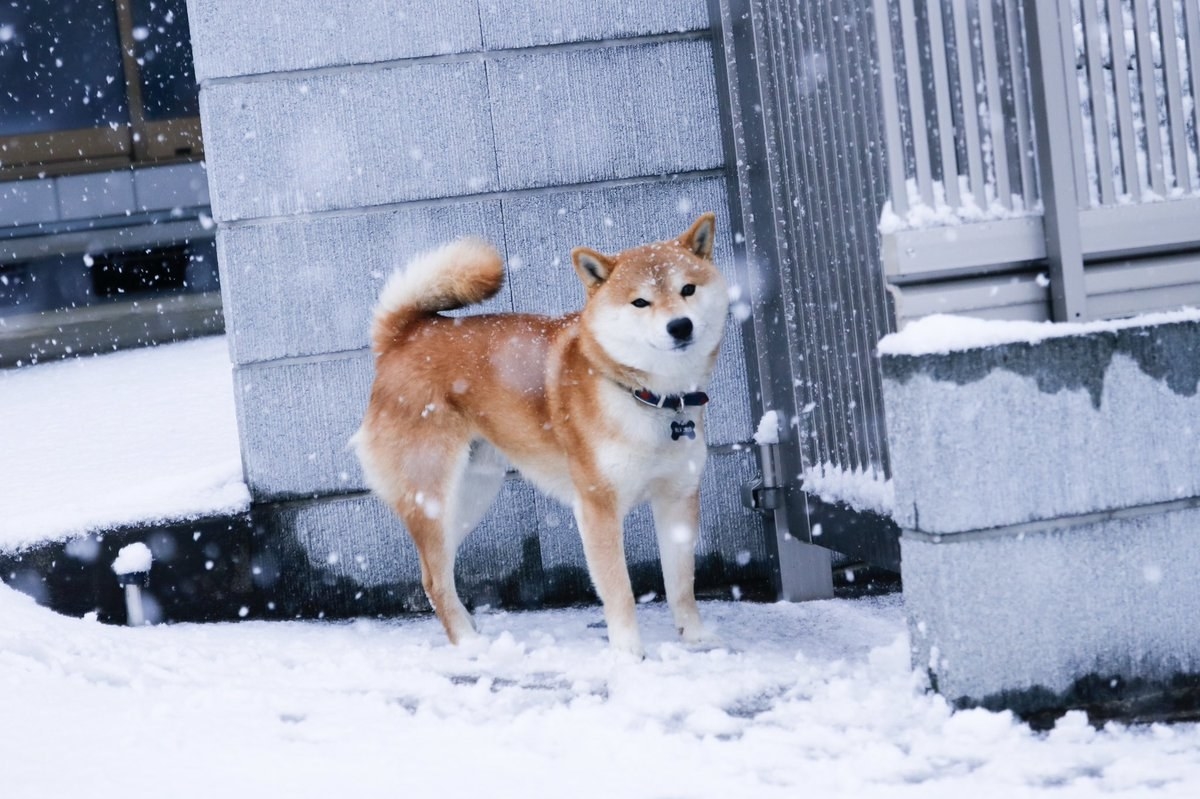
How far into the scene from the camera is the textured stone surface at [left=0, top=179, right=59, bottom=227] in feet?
25.2

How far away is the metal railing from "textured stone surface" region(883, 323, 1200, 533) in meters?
0.13

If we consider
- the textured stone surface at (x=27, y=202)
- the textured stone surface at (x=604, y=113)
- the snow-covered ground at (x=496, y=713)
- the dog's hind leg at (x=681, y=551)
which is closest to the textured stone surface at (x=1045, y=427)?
the snow-covered ground at (x=496, y=713)

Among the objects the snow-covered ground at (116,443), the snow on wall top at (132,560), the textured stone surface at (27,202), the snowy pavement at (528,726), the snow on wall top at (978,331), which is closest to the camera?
the snowy pavement at (528,726)

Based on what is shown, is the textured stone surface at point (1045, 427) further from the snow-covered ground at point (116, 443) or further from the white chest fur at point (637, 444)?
the snow-covered ground at point (116, 443)

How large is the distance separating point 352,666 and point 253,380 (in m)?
1.22

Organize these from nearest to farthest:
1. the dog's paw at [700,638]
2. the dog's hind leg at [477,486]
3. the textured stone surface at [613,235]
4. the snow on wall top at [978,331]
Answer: the snow on wall top at [978,331], the dog's paw at [700,638], the dog's hind leg at [477,486], the textured stone surface at [613,235]

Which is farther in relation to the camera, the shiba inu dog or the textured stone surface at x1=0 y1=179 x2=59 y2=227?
the textured stone surface at x1=0 y1=179 x2=59 y2=227

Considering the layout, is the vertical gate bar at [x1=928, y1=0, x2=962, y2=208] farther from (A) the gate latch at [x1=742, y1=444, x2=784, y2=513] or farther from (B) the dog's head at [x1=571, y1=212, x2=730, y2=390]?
(A) the gate latch at [x1=742, y1=444, x2=784, y2=513]

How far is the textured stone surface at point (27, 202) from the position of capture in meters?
7.68

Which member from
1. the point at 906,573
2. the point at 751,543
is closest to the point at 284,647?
the point at 751,543

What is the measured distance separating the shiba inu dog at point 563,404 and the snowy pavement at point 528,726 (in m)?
0.32

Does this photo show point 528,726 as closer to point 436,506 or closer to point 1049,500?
point 436,506

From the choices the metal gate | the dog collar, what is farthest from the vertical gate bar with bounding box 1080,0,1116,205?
the dog collar

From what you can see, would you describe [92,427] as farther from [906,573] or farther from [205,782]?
[906,573]
